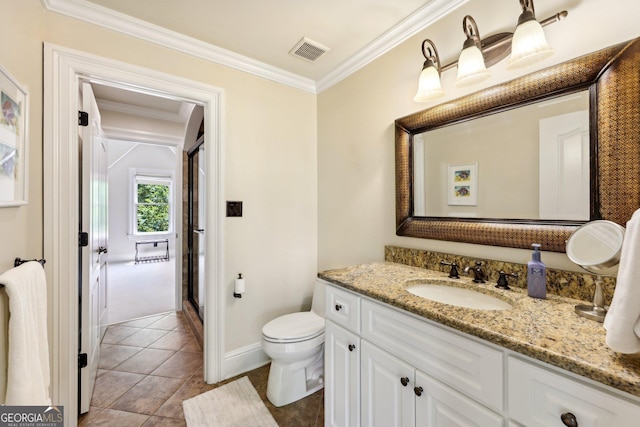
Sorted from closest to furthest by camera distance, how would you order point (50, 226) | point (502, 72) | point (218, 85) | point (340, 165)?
1. point (502, 72)
2. point (50, 226)
3. point (218, 85)
4. point (340, 165)

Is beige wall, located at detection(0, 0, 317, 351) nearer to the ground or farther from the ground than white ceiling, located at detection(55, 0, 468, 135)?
nearer to the ground

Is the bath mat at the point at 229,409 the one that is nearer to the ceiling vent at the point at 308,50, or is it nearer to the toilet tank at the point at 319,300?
the toilet tank at the point at 319,300

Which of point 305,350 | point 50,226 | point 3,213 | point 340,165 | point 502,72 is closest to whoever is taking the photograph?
point 3,213

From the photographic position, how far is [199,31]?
1.78m

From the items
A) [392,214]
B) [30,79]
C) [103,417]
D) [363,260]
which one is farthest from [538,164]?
[103,417]

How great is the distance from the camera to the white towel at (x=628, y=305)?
58cm

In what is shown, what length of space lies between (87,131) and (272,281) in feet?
5.35

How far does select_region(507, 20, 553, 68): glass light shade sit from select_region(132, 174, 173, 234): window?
726 cm

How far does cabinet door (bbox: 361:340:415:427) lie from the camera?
3.32ft

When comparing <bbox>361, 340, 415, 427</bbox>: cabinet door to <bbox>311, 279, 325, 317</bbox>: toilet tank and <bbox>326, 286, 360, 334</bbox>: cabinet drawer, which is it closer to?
<bbox>326, 286, 360, 334</bbox>: cabinet drawer

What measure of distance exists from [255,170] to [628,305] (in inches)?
81.6

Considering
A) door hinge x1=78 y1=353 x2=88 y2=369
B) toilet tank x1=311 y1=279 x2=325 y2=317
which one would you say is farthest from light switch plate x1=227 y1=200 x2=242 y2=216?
door hinge x1=78 y1=353 x2=88 y2=369

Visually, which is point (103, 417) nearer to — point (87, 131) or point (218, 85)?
point (87, 131)

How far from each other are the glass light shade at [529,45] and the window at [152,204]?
7258 millimetres
